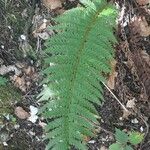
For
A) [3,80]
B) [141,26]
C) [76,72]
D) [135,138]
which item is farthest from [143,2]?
[3,80]

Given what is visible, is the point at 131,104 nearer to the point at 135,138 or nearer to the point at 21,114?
the point at 135,138

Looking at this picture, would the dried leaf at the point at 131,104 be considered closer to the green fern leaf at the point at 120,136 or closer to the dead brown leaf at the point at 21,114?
the green fern leaf at the point at 120,136

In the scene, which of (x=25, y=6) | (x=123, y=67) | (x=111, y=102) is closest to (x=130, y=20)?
(x=123, y=67)

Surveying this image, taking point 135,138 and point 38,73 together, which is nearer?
point 135,138

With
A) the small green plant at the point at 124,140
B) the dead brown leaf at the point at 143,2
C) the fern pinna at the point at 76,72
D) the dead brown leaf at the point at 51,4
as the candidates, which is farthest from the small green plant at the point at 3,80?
the dead brown leaf at the point at 143,2

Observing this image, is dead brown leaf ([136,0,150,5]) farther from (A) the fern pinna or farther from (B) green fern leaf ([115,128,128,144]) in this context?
(B) green fern leaf ([115,128,128,144])

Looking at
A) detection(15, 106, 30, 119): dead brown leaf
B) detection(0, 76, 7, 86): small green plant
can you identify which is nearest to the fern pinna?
detection(15, 106, 30, 119): dead brown leaf
